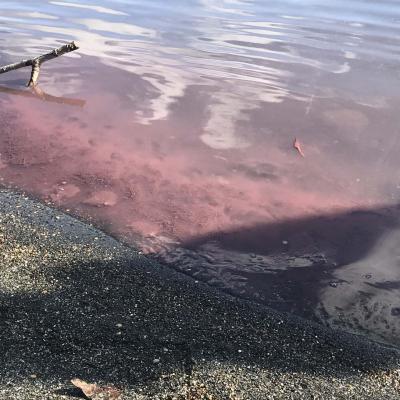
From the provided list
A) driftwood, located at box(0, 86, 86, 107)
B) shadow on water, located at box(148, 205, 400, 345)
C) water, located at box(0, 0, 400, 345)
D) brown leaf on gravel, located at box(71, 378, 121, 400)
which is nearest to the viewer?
brown leaf on gravel, located at box(71, 378, 121, 400)

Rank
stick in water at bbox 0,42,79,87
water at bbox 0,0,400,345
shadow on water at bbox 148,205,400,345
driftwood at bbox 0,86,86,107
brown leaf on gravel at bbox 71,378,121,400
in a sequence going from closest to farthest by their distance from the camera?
1. brown leaf on gravel at bbox 71,378,121,400
2. shadow on water at bbox 148,205,400,345
3. water at bbox 0,0,400,345
4. stick in water at bbox 0,42,79,87
5. driftwood at bbox 0,86,86,107

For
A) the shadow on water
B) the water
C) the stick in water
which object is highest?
the stick in water

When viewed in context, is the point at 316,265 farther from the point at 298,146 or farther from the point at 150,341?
the point at 298,146

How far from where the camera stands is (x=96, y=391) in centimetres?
152

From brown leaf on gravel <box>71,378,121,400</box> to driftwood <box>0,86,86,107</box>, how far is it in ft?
8.89

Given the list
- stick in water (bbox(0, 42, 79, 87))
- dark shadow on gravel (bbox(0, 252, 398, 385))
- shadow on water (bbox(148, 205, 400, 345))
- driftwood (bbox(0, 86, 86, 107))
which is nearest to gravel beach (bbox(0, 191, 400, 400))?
dark shadow on gravel (bbox(0, 252, 398, 385))

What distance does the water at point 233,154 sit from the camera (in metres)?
2.36

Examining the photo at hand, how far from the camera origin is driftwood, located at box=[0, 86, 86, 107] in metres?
3.90

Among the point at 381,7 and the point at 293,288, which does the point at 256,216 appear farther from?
the point at 381,7

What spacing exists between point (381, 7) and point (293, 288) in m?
7.16

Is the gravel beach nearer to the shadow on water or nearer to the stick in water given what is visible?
Result: the shadow on water

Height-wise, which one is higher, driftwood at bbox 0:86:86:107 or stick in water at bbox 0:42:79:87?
stick in water at bbox 0:42:79:87

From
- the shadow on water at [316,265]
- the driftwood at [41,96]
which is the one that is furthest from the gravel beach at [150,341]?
the driftwood at [41,96]

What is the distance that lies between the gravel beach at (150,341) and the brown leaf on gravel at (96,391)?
0.7 inches
